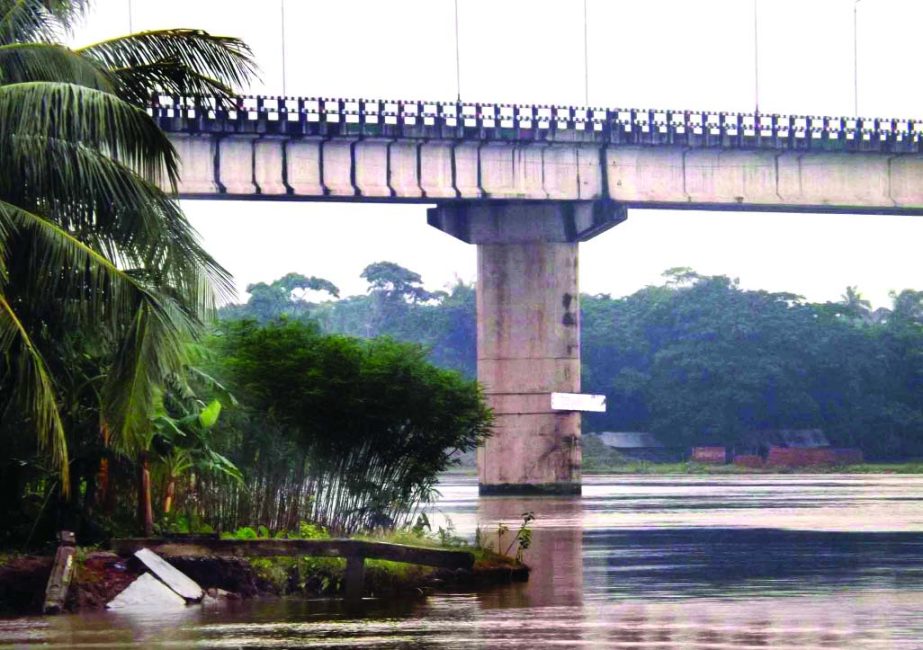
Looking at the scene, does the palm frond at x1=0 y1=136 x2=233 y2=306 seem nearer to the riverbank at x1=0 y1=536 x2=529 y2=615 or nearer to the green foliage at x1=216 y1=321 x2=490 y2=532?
the green foliage at x1=216 y1=321 x2=490 y2=532

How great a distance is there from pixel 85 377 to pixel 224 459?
221 cm

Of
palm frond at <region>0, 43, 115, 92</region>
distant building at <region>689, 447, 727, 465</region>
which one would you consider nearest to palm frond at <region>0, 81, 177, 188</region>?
palm frond at <region>0, 43, 115, 92</region>

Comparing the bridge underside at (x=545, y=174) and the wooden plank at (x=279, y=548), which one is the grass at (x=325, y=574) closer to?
the wooden plank at (x=279, y=548)

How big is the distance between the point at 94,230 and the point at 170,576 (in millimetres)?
4684

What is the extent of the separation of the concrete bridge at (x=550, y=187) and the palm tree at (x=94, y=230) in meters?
41.1

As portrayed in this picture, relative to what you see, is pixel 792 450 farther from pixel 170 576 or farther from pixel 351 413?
pixel 170 576

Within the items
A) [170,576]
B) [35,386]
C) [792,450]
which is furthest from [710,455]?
[35,386]

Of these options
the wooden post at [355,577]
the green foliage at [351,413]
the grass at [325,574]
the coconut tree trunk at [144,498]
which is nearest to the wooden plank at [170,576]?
the grass at [325,574]

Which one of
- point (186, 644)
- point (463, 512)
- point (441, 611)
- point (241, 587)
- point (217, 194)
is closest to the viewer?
point (186, 644)

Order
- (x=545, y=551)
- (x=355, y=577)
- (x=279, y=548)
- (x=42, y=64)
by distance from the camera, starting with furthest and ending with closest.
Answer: (x=545, y=551) → (x=42, y=64) → (x=355, y=577) → (x=279, y=548)

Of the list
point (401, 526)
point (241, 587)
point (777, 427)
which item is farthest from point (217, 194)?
point (777, 427)

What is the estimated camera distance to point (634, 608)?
2398 cm

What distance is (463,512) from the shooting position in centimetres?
5409

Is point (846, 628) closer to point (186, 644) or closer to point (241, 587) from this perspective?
point (186, 644)
